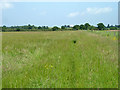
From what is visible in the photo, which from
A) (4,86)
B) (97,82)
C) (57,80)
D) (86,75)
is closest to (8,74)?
(4,86)

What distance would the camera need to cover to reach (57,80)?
328cm

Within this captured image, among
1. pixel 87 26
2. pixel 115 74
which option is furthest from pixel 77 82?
pixel 87 26

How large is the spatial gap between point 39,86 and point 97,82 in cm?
165

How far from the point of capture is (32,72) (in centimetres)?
388

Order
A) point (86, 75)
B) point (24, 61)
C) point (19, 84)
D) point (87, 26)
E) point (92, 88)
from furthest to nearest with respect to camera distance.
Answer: point (87, 26)
point (24, 61)
point (86, 75)
point (19, 84)
point (92, 88)

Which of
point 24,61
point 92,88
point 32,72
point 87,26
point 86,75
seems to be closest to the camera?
point 92,88

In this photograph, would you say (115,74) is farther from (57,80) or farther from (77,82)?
(57,80)

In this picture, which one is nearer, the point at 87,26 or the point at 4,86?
the point at 4,86

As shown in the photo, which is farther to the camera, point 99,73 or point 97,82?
point 99,73

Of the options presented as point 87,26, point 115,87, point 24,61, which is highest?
point 87,26

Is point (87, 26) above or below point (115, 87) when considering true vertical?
above

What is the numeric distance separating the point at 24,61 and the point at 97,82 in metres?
3.30

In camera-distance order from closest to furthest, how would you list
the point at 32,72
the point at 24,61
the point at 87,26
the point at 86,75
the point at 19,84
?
the point at 19,84, the point at 86,75, the point at 32,72, the point at 24,61, the point at 87,26

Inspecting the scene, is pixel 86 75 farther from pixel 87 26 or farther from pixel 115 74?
pixel 87 26
